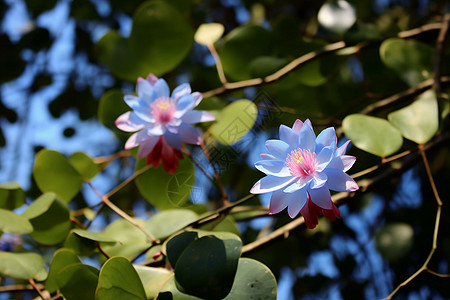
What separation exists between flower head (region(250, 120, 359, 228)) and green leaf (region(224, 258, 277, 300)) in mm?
85

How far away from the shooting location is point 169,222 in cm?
72

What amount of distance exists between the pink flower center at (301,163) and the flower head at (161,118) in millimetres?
183

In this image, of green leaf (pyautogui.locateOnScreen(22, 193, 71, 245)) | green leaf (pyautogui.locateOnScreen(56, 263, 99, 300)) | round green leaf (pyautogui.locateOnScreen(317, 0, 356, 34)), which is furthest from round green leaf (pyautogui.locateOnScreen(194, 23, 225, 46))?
green leaf (pyautogui.locateOnScreen(56, 263, 99, 300))

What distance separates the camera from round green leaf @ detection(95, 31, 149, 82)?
3.18ft

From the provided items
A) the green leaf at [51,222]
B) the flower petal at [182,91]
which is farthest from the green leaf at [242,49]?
the green leaf at [51,222]

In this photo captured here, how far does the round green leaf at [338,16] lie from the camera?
925 millimetres

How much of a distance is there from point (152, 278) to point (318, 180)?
25cm

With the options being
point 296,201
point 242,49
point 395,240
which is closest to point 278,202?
point 296,201

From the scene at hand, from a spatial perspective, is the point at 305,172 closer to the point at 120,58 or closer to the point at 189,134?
the point at 189,134

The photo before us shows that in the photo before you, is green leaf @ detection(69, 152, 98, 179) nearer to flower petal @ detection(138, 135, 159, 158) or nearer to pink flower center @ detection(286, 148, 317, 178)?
flower petal @ detection(138, 135, 159, 158)

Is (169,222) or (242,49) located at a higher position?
(242,49)

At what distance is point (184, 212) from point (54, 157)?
0.25 m

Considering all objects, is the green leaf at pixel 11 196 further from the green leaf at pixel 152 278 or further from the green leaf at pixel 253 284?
the green leaf at pixel 253 284

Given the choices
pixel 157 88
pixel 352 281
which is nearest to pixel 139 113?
pixel 157 88
